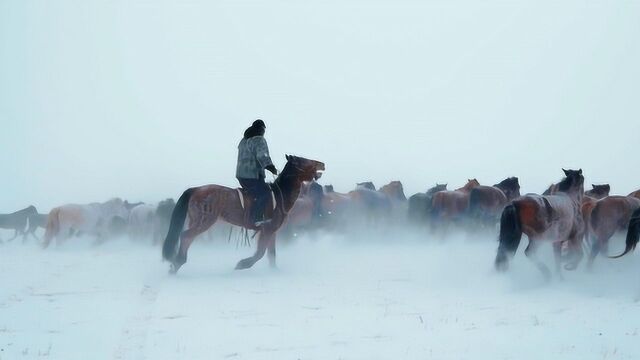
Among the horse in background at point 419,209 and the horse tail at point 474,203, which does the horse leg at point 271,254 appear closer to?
the horse tail at point 474,203

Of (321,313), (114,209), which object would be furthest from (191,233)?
(114,209)

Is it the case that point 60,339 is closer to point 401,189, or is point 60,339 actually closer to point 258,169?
point 258,169

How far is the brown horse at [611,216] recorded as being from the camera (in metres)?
13.8

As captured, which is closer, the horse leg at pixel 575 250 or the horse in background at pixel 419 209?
the horse leg at pixel 575 250

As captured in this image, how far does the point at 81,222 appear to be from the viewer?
22.0m

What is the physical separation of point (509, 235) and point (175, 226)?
240 inches

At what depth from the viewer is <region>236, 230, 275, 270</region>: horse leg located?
38.5 ft

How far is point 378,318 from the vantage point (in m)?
6.82

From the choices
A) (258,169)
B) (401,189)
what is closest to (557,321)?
(258,169)

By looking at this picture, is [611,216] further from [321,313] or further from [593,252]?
[321,313]

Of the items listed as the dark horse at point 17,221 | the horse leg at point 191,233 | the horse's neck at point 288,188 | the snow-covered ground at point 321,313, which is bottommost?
the dark horse at point 17,221

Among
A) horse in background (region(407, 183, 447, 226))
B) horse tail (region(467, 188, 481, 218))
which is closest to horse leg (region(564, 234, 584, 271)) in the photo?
horse tail (region(467, 188, 481, 218))

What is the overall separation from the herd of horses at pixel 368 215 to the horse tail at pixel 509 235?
0.06 ft

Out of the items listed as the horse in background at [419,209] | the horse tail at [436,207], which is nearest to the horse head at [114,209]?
the horse in background at [419,209]
